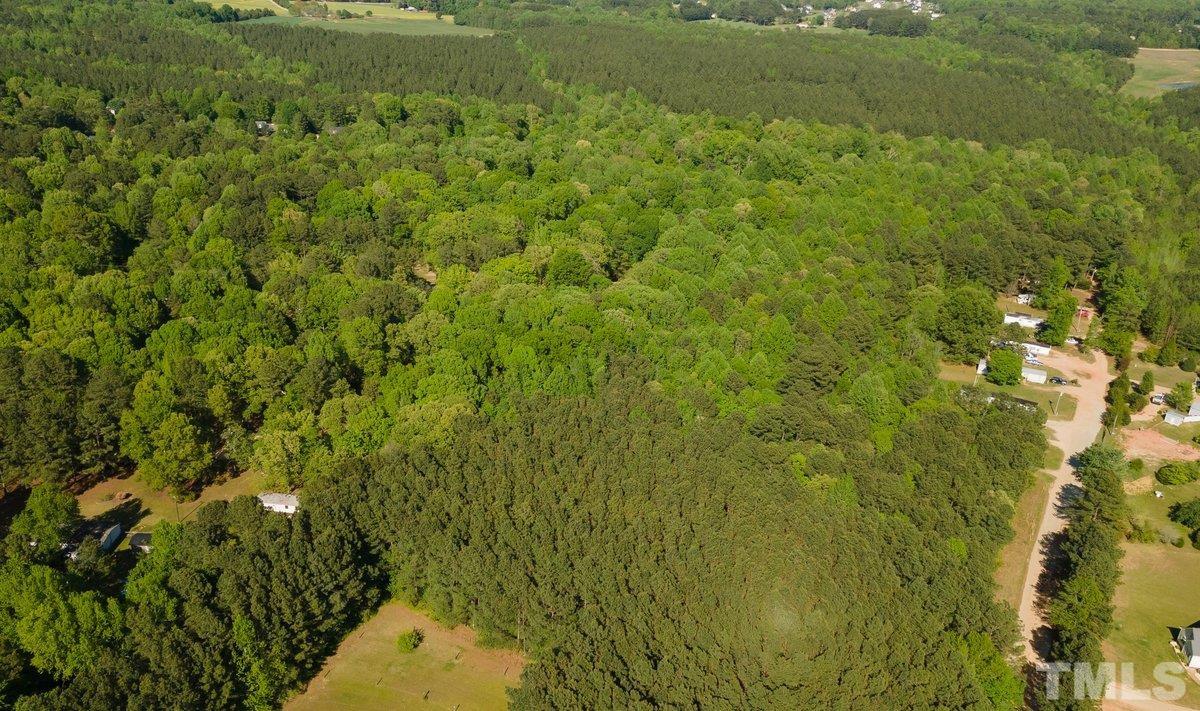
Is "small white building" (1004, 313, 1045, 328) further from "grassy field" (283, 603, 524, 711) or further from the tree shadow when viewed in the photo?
the tree shadow

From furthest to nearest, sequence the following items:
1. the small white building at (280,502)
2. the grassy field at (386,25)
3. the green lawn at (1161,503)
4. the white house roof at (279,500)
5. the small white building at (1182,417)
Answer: the grassy field at (386,25) → the small white building at (1182,417) → the green lawn at (1161,503) → the white house roof at (279,500) → the small white building at (280,502)

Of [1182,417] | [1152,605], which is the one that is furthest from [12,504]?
[1182,417]

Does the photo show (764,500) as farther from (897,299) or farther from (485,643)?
(897,299)

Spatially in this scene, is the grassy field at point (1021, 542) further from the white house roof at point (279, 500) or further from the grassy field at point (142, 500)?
the grassy field at point (142, 500)

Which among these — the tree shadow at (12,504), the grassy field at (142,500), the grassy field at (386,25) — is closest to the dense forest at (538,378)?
the tree shadow at (12,504)

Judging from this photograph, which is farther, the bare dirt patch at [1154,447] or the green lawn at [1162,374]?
the green lawn at [1162,374]

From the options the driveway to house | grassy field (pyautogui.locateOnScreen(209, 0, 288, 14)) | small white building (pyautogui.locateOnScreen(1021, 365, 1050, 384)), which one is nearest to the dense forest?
the driveway to house
